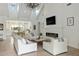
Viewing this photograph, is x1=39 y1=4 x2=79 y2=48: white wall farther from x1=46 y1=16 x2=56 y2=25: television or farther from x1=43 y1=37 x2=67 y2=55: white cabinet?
x1=43 y1=37 x2=67 y2=55: white cabinet

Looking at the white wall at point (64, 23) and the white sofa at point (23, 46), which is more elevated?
the white wall at point (64, 23)

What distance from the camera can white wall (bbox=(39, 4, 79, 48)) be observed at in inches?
153

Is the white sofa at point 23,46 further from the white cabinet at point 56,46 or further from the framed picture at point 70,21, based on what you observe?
the framed picture at point 70,21

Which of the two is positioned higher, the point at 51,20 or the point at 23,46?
the point at 51,20

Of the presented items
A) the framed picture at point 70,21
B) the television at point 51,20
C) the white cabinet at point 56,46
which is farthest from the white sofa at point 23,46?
the framed picture at point 70,21

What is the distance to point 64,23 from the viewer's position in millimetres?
4320

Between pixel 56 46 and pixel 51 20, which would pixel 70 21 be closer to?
pixel 51 20

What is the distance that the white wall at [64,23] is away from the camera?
388 centimetres

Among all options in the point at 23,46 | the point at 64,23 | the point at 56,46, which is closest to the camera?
the point at 56,46

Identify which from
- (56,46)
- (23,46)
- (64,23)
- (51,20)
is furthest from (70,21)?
(23,46)

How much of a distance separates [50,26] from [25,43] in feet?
3.80

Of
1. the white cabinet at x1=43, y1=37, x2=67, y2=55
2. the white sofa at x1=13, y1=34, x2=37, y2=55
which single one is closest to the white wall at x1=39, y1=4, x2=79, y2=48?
the white cabinet at x1=43, y1=37, x2=67, y2=55

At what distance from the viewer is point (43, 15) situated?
389 centimetres

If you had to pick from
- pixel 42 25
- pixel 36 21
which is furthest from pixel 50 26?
pixel 36 21
